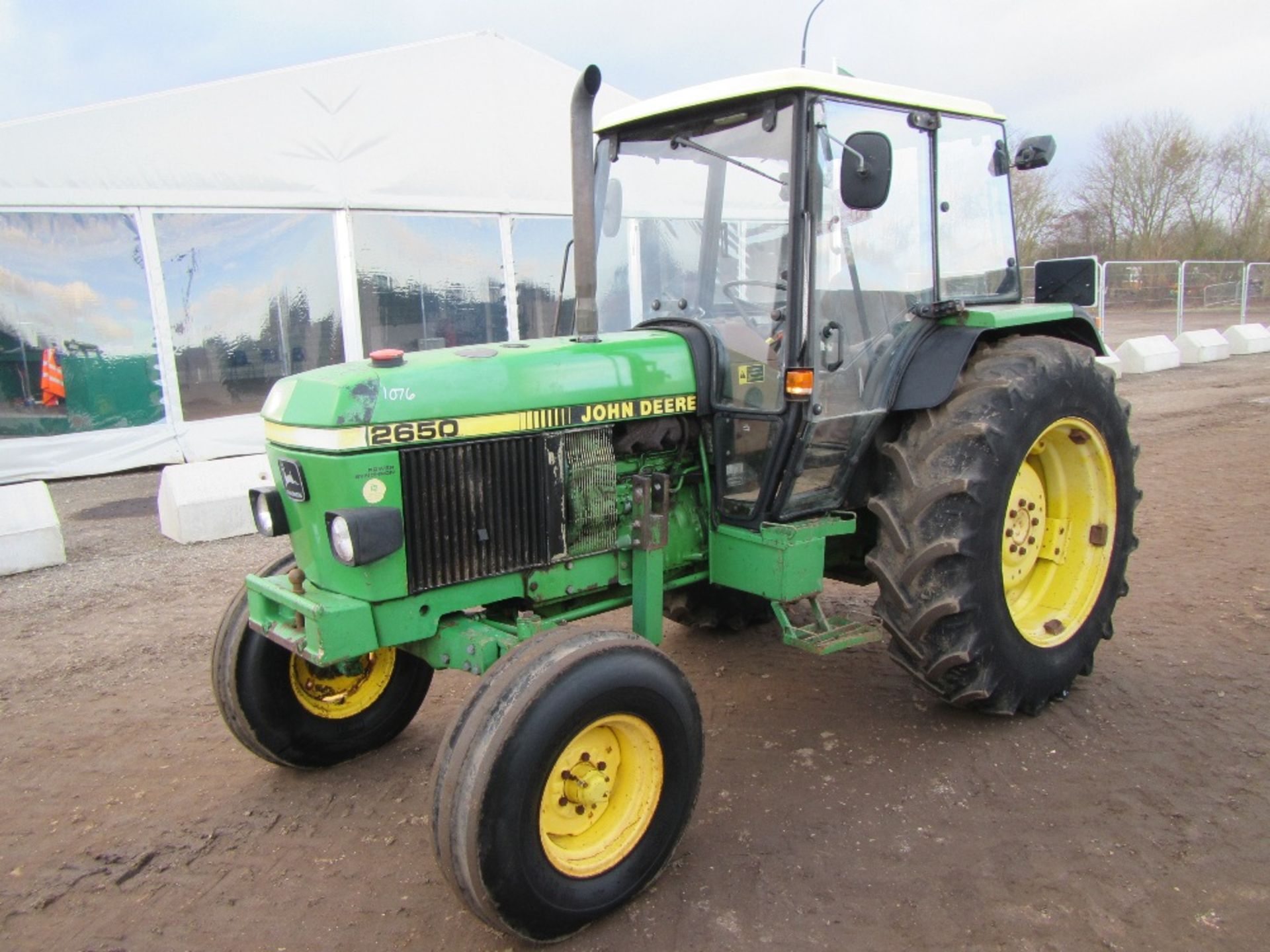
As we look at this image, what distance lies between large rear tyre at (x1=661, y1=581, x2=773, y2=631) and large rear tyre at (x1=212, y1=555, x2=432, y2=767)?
1.21 m

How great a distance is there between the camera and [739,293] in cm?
363

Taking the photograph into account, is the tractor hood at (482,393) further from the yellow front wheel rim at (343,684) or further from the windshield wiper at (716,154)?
the yellow front wheel rim at (343,684)

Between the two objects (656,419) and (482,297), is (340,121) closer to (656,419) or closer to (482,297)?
(482,297)

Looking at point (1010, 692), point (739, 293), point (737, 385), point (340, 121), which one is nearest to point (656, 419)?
point (737, 385)

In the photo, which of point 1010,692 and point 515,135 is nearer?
point 1010,692

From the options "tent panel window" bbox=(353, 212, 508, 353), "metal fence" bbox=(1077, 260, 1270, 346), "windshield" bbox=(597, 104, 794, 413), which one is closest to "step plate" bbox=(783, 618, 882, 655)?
"windshield" bbox=(597, 104, 794, 413)

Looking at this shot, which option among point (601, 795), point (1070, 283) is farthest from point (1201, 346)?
point (601, 795)

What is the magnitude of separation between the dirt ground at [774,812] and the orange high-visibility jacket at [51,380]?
4.98 meters

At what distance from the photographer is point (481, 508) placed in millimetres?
3096

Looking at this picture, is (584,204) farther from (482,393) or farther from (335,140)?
(335,140)

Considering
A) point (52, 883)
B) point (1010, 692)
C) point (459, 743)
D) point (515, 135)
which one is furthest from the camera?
point (515, 135)

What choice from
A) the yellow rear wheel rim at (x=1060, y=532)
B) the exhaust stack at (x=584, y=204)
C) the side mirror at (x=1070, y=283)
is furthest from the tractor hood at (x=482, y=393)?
the side mirror at (x=1070, y=283)

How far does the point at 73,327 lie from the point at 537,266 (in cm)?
500

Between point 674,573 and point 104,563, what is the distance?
4.66 meters
